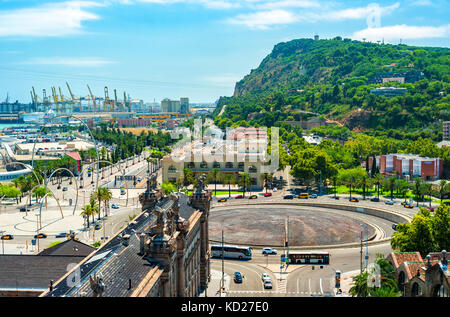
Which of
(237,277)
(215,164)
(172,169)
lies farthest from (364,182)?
(237,277)

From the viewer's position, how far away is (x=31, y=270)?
3550cm

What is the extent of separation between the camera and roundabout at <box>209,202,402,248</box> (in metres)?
66.9

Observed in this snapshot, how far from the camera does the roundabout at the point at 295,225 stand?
66.9m

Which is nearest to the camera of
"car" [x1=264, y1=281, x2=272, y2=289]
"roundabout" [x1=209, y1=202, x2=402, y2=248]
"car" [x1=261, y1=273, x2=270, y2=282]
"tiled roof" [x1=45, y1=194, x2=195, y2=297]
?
"tiled roof" [x1=45, y1=194, x2=195, y2=297]

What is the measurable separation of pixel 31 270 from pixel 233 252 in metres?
29.3

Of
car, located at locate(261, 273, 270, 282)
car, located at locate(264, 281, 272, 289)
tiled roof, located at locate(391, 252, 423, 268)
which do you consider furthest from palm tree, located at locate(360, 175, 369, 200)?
car, located at locate(264, 281, 272, 289)

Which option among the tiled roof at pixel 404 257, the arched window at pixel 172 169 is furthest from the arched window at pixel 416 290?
the arched window at pixel 172 169

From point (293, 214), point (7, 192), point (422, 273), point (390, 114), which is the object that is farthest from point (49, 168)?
point (390, 114)

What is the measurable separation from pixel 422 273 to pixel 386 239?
29.0 m

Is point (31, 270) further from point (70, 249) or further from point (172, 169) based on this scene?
point (172, 169)

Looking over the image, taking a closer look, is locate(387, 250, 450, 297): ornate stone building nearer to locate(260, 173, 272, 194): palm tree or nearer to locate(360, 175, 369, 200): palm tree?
locate(360, 175, 369, 200): palm tree

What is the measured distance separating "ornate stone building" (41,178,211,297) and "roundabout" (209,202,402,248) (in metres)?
28.3

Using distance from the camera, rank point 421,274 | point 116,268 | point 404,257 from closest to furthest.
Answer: point 116,268
point 421,274
point 404,257

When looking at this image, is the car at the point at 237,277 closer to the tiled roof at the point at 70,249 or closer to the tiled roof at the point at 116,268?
the tiled roof at the point at 70,249
